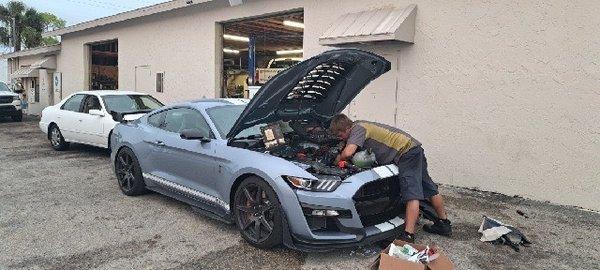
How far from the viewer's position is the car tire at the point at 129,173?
5867mm

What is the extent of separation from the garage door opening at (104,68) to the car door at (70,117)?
→ 980cm

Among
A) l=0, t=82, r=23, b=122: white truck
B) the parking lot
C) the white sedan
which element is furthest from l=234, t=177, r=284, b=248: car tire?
l=0, t=82, r=23, b=122: white truck

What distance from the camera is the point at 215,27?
11367 mm

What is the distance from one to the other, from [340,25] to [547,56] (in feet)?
11.7

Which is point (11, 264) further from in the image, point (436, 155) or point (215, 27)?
point (215, 27)

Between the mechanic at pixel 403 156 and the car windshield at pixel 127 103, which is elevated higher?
the car windshield at pixel 127 103

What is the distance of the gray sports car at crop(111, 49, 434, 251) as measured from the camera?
3.77 metres

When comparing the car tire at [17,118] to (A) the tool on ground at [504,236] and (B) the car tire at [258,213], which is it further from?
(A) the tool on ground at [504,236]

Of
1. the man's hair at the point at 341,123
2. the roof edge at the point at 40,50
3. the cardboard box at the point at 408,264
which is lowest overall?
the cardboard box at the point at 408,264

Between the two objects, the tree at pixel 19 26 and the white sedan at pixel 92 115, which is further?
the tree at pixel 19 26

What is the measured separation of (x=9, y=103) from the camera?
17.3 m

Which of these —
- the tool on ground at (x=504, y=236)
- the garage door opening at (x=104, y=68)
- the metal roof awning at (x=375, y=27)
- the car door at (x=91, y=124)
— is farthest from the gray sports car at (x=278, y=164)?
the garage door opening at (x=104, y=68)

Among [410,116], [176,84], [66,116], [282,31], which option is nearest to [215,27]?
[176,84]

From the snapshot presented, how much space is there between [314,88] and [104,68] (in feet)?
62.0
